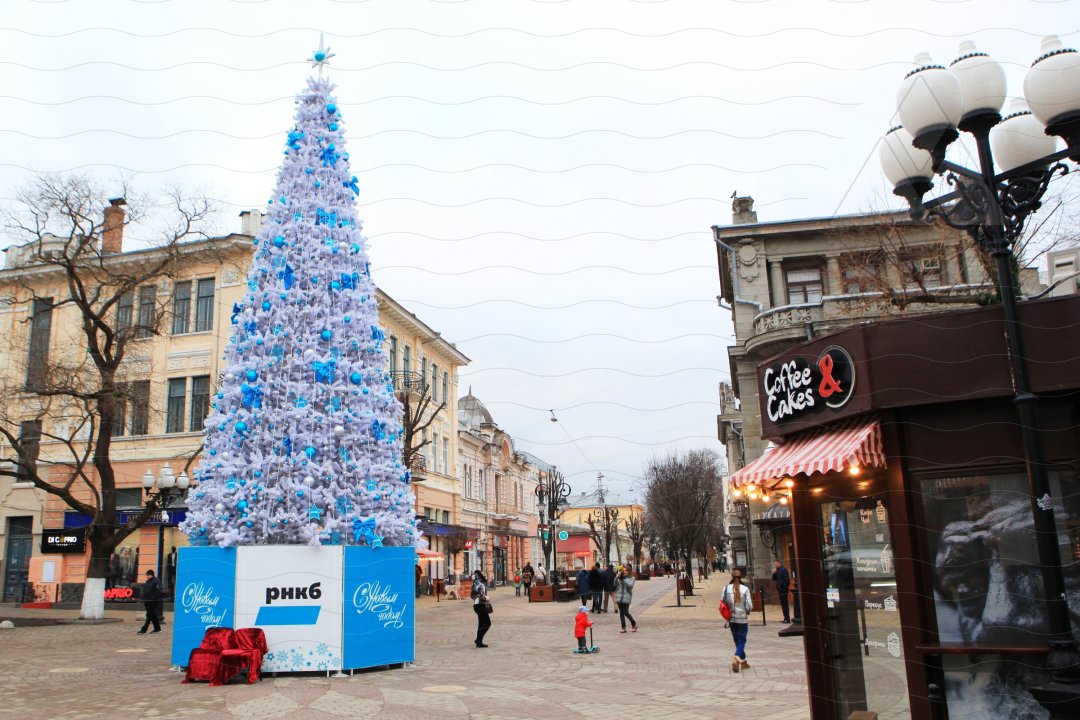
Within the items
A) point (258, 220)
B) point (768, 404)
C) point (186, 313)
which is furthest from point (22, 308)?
point (768, 404)

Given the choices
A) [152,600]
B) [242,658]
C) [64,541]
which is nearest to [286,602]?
[242,658]

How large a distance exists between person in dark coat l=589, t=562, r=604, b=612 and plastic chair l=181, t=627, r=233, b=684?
55.3 ft

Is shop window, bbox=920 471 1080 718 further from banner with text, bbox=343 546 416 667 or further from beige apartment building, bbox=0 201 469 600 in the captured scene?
beige apartment building, bbox=0 201 469 600

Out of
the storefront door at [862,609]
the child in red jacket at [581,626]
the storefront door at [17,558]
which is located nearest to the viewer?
the storefront door at [862,609]

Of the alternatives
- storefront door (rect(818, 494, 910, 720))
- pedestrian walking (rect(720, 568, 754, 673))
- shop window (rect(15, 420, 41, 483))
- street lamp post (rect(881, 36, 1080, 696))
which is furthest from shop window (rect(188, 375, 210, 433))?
street lamp post (rect(881, 36, 1080, 696))

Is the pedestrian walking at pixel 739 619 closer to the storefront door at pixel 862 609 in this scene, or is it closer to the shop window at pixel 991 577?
the storefront door at pixel 862 609

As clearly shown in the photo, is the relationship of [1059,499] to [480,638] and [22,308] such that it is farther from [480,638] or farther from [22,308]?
[22,308]

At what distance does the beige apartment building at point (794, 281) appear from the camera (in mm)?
25703

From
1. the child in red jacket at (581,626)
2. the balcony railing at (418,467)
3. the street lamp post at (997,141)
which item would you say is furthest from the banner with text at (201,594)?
the balcony railing at (418,467)

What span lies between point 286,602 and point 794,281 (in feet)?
78.8

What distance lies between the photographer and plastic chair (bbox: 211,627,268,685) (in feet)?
37.7

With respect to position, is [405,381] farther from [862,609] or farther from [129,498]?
[862,609]

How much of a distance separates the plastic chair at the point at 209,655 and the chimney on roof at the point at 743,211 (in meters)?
25.8

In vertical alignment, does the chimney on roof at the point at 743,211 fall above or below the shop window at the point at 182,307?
above
